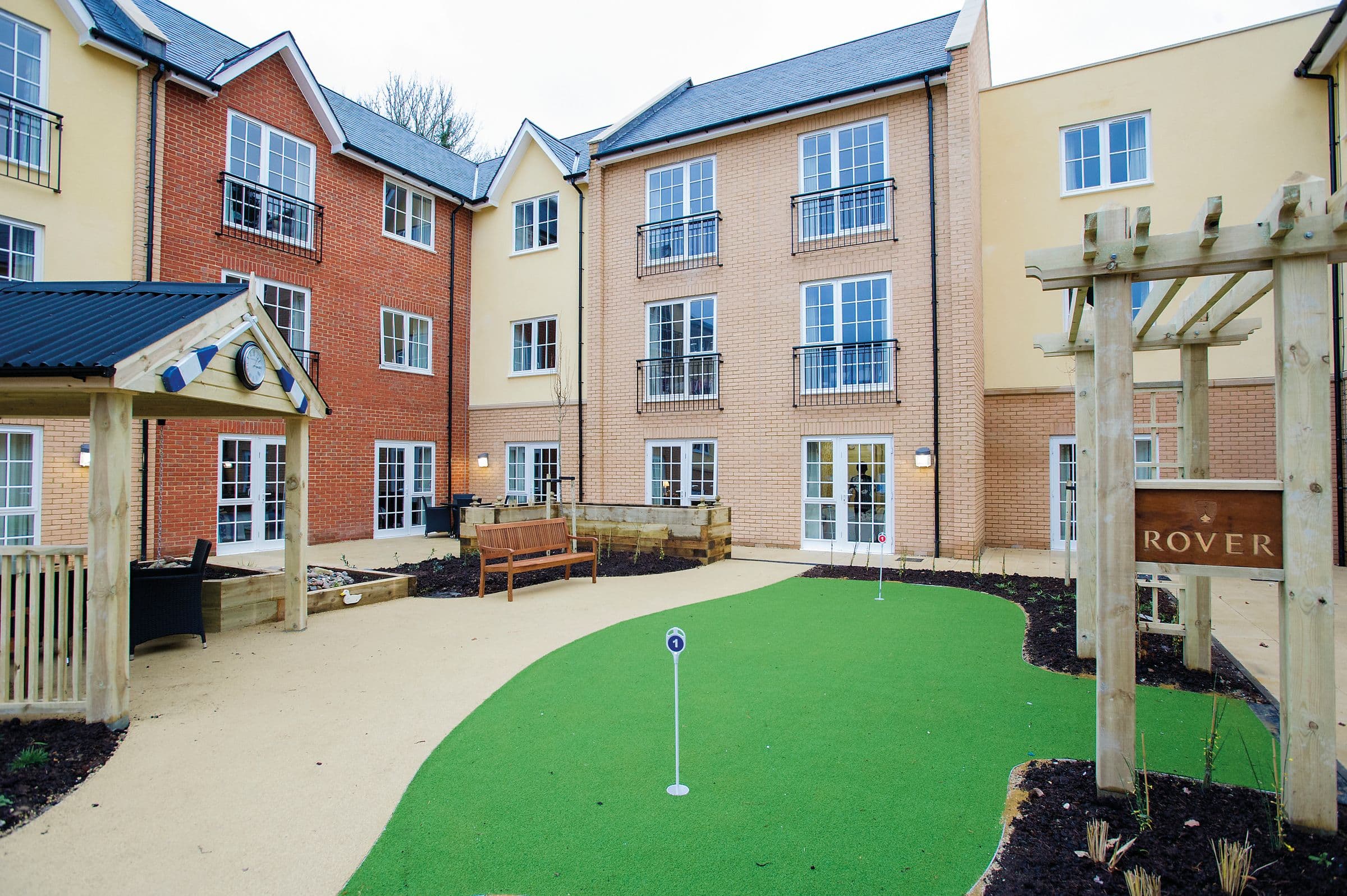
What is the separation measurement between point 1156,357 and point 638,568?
9266 millimetres

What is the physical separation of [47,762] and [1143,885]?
17.3 ft

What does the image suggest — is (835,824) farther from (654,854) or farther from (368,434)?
(368,434)

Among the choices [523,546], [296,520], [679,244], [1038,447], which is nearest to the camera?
[296,520]

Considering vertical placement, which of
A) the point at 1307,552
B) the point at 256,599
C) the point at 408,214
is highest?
the point at 408,214

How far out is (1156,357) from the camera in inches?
461

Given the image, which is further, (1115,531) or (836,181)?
(836,181)

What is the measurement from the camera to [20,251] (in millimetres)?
10023

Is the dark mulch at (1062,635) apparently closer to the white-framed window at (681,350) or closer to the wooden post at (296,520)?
the white-framed window at (681,350)

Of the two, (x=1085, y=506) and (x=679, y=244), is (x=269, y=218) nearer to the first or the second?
(x=679, y=244)

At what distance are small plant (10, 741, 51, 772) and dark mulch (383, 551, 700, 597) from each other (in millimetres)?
4947

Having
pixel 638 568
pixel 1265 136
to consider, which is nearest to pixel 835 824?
pixel 638 568

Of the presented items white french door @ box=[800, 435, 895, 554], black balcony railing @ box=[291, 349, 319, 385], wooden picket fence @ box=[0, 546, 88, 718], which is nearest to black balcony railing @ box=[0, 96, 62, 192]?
black balcony railing @ box=[291, 349, 319, 385]

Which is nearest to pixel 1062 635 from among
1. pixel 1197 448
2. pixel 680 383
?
pixel 1197 448

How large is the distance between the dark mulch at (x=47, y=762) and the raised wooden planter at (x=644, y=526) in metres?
6.81
